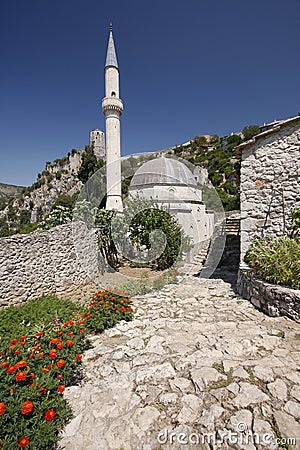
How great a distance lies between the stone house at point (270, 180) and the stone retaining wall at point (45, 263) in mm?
4993

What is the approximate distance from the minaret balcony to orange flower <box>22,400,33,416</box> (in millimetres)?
15517

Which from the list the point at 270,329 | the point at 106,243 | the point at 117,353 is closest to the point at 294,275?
the point at 270,329

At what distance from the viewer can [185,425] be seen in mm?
1863

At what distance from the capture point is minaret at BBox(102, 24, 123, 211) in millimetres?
14438

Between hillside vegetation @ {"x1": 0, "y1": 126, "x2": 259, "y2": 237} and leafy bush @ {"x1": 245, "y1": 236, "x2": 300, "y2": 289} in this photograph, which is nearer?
leafy bush @ {"x1": 245, "y1": 236, "x2": 300, "y2": 289}

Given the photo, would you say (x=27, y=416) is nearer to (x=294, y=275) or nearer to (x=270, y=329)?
(x=270, y=329)

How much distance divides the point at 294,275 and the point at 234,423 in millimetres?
2730

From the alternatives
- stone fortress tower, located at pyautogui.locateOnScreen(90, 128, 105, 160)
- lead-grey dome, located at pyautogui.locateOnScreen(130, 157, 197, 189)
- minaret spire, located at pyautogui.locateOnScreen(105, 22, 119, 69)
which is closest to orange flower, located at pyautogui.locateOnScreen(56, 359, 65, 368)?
lead-grey dome, located at pyautogui.locateOnScreen(130, 157, 197, 189)

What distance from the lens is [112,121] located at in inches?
581

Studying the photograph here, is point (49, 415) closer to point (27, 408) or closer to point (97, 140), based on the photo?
point (27, 408)

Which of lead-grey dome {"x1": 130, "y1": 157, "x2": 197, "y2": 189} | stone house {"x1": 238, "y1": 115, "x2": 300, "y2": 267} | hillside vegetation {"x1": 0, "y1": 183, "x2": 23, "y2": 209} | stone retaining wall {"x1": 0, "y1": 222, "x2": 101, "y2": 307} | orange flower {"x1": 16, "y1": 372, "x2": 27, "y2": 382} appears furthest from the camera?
hillside vegetation {"x1": 0, "y1": 183, "x2": 23, "y2": 209}

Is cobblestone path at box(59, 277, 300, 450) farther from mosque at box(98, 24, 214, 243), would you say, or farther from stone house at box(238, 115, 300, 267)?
mosque at box(98, 24, 214, 243)

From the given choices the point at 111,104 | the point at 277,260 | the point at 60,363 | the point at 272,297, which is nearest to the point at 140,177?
the point at 111,104

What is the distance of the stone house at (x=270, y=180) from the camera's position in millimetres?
5043
